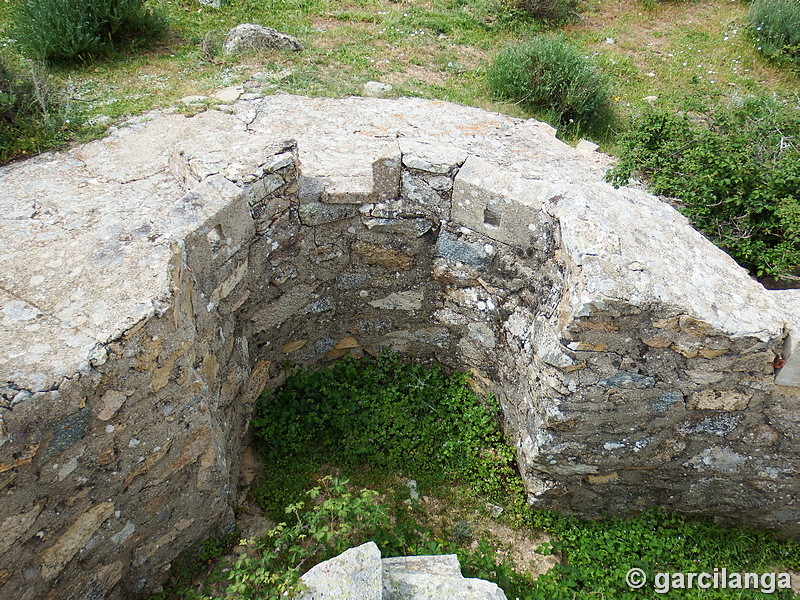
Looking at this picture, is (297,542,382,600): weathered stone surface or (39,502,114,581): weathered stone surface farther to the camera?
(39,502,114,581): weathered stone surface

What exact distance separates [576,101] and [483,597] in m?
5.28

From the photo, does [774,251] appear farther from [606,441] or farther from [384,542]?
[384,542]

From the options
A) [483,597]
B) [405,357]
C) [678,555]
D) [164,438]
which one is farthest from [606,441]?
[164,438]

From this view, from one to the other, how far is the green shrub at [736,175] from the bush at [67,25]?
5.78m

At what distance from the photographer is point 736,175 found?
4.28m

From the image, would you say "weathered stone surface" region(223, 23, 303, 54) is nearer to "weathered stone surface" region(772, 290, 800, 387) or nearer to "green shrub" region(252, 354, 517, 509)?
"green shrub" region(252, 354, 517, 509)

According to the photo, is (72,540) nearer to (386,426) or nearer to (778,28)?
(386,426)

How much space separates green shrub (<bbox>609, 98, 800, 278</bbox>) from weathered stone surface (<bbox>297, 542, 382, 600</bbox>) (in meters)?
3.27

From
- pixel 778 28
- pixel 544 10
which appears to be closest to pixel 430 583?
pixel 544 10

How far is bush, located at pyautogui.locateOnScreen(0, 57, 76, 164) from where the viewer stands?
16.2ft

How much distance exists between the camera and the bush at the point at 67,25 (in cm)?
627

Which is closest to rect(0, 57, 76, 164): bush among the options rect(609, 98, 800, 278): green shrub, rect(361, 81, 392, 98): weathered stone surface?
rect(361, 81, 392, 98): weathered stone surface

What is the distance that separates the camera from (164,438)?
2.95 m

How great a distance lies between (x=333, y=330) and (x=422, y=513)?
5.03ft
